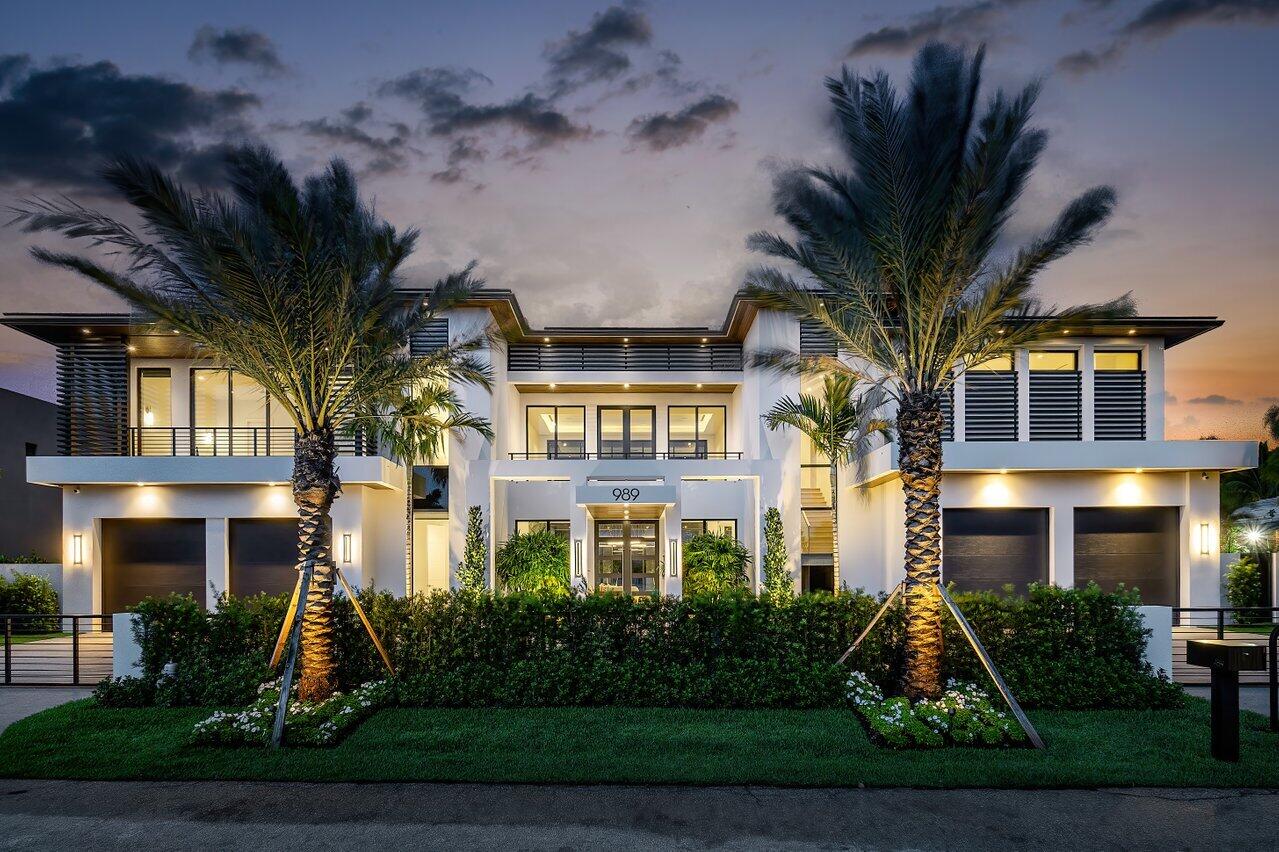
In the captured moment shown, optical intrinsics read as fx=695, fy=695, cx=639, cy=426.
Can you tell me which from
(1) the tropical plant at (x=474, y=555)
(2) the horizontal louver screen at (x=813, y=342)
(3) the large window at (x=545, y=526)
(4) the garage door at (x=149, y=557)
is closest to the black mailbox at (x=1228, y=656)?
(2) the horizontal louver screen at (x=813, y=342)

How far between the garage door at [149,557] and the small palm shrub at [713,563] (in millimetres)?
12999

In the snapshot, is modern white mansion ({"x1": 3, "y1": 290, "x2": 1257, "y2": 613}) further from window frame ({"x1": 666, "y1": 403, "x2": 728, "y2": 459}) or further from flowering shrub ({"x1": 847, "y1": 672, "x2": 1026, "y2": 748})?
flowering shrub ({"x1": 847, "y1": 672, "x2": 1026, "y2": 748})

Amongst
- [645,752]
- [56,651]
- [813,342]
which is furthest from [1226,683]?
[56,651]

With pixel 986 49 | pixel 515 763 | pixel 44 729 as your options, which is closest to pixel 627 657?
pixel 515 763

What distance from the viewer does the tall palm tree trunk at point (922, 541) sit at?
894 centimetres

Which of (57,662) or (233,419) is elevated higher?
(233,419)

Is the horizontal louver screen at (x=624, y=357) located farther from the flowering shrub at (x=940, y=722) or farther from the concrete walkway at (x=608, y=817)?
the concrete walkway at (x=608, y=817)

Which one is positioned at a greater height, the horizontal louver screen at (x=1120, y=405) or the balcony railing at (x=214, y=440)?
the horizontal louver screen at (x=1120, y=405)

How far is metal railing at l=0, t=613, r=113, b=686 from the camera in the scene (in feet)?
37.7

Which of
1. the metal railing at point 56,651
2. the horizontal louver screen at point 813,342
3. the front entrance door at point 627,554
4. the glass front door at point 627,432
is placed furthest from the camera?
the glass front door at point 627,432

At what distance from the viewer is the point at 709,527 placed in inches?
875

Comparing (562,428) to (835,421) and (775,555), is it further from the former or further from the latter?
(835,421)

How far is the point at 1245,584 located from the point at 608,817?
1928 centimetres

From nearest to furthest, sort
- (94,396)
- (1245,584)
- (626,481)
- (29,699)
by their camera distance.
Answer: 1. (29,699)
2. (1245,584)
3. (626,481)
4. (94,396)
